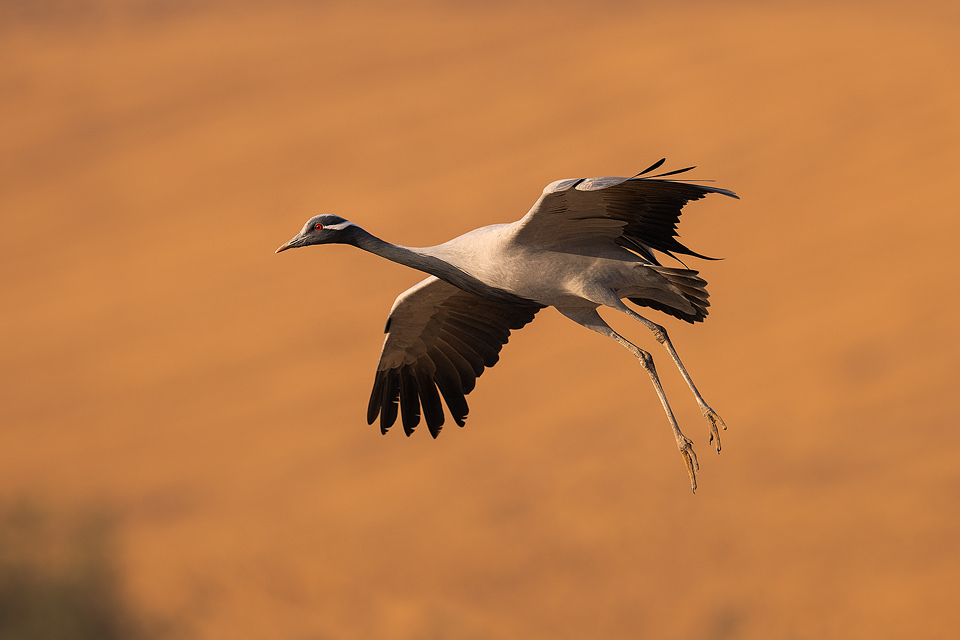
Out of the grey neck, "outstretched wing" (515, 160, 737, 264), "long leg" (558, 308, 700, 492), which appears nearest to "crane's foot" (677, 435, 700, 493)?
"long leg" (558, 308, 700, 492)

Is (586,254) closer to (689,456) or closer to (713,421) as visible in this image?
(713,421)

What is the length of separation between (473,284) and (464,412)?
189 centimetres

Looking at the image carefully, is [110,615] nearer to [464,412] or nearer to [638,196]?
[464,412]

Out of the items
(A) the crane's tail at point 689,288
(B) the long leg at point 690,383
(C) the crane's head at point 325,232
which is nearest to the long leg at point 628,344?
(B) the long leg at point 690,383

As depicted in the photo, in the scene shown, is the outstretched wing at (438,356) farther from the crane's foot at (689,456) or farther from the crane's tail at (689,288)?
the crane's foot at (689,456)

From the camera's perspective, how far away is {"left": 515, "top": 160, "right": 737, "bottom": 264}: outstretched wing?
21.5 ft

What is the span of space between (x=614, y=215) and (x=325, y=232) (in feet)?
6.66

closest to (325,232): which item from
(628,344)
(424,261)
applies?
(424,261)

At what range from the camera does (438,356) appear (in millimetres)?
8859

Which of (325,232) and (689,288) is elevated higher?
(325,232)

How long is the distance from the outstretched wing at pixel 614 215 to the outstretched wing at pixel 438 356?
1597mm

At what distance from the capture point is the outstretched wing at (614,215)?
6.55 meters

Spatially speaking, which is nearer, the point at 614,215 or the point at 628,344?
the point at 614,215

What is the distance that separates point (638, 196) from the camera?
688 cm
